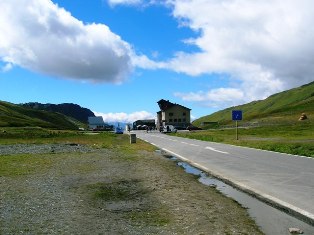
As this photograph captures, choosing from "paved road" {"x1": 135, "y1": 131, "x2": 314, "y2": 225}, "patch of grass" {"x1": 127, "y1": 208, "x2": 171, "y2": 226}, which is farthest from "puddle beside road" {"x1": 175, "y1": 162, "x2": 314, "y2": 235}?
"patch of grass" {"x1": 127, "y1": 208, "x2": 171, "y2": 226}

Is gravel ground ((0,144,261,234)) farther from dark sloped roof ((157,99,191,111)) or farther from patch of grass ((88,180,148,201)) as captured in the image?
dark sloped roof ((157,99,191,111))

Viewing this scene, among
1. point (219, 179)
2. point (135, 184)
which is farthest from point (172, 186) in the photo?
point (219, 179)

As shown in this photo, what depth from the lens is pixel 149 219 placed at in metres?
10.2

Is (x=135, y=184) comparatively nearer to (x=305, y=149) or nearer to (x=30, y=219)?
(x=30, y=219)

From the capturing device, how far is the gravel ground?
928cm

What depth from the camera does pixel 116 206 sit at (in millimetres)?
12117

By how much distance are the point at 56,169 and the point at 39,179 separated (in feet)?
14.4

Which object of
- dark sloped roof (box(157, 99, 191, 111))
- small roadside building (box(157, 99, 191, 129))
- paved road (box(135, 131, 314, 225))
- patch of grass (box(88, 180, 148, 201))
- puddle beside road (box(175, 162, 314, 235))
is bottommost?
puddle beside road (box(175, 162, 314, 235))

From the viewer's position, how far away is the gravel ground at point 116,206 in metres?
9.28

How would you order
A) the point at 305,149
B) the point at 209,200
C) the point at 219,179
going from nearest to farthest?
1. the point at 209,200
2. the point at 219,179
3. the point at 305,149

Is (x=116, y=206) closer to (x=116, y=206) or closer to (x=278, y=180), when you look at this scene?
(x=116, y=206)

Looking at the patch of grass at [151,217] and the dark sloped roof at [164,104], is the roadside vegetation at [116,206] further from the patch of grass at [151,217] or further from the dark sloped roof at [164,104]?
the dark sloped roof at [164,104]

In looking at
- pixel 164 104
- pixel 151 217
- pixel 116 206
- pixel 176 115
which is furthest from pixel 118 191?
pixel 164 104

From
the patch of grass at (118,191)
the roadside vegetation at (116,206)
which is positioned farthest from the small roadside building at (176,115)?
the patch of grass at (118,191)
